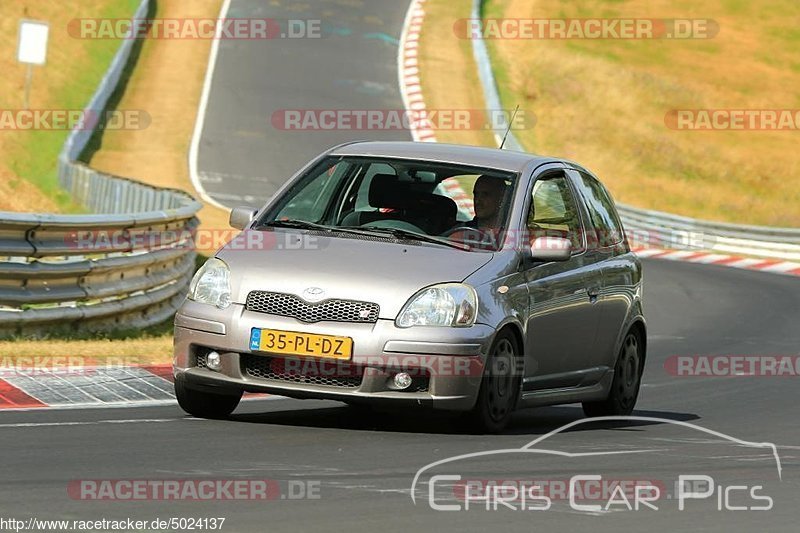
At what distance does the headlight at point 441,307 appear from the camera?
28.4 feet

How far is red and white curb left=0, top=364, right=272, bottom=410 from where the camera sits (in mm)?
9836

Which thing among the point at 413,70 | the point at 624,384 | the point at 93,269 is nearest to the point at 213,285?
the point at 624,384

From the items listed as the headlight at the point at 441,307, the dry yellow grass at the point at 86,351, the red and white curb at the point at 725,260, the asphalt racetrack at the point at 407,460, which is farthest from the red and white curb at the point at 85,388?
the red and white curb at the point at 725,260

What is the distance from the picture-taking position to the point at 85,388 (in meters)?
10.4

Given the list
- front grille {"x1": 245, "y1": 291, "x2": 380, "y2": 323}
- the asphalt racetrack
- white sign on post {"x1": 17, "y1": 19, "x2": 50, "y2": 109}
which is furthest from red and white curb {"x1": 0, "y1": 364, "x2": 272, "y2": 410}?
white sign on post {"x1": 17, "y1": 19, "x2": 50, "y2": 109}

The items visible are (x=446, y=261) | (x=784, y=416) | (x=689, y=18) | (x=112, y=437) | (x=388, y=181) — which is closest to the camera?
(x=112, y=437)

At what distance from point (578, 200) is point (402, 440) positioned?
2.54 m

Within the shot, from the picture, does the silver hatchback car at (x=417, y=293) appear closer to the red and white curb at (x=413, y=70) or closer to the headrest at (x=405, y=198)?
the headrest at (x=405, y=198)

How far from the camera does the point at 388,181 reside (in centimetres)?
980

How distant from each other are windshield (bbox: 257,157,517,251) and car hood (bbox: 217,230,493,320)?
25 centimetres

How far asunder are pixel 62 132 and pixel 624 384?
81.2ft

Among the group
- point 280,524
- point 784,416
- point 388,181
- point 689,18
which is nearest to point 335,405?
point 388,181

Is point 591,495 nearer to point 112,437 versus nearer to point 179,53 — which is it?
point 112,437

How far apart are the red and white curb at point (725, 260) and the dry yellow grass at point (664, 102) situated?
7.81 metres
